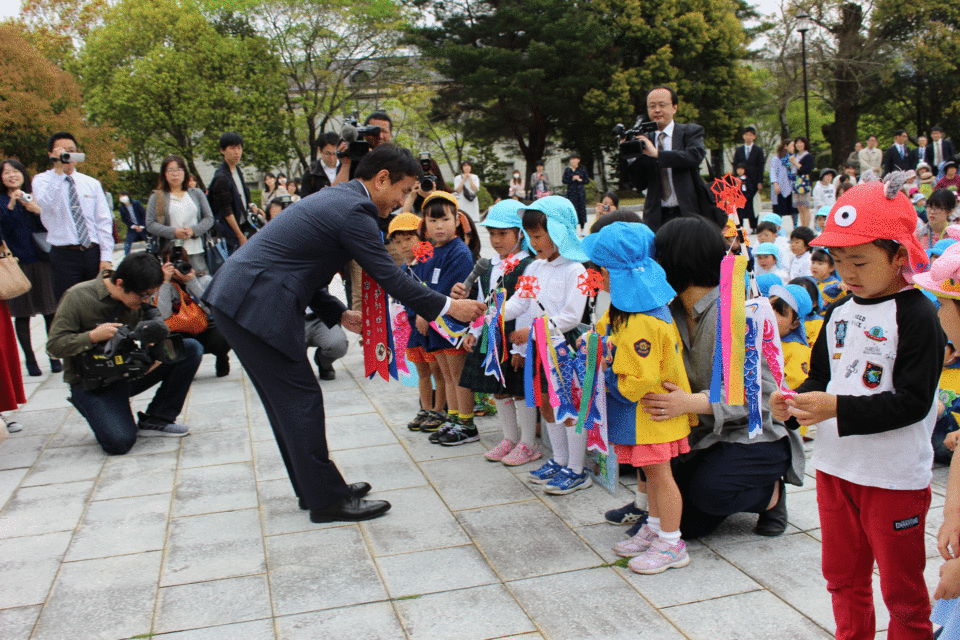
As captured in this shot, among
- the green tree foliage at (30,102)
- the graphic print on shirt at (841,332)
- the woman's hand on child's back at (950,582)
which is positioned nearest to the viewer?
the woman's hand on child's back at (950,582)

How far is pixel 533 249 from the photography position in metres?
4.23

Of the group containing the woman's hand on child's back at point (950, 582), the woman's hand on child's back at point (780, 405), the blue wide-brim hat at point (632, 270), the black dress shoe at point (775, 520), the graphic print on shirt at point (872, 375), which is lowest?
the black dress shoe at point (775, 520)

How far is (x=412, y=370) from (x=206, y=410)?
6.04ft

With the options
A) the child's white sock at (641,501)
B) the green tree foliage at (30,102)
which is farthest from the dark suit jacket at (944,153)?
the green tree foliage at (30,102)

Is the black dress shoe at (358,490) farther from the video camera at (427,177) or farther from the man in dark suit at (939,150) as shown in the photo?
the man in dark suit at (939,150)

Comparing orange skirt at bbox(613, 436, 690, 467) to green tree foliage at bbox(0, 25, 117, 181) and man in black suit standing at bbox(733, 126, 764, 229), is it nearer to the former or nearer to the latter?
man in black suit standing at bbox(733, 126, 764, 229)

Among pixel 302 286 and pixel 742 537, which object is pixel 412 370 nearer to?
pixel 302 286

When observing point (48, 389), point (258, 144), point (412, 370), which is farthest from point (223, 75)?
point (412, 370)

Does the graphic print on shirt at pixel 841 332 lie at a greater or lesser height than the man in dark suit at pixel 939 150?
lesser

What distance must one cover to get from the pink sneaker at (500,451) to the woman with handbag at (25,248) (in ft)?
16.1

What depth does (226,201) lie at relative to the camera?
24.5 feet

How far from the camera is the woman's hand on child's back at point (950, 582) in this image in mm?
1888

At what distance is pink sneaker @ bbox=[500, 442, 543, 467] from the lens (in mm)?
4500

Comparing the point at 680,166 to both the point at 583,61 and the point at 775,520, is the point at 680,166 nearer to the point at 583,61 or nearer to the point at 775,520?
the point at 775,520
